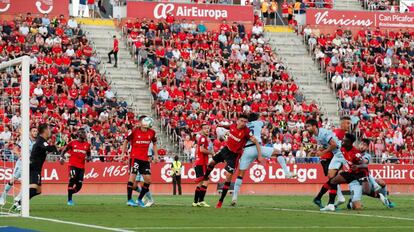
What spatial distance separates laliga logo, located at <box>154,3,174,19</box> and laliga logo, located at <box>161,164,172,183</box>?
47.9 ft

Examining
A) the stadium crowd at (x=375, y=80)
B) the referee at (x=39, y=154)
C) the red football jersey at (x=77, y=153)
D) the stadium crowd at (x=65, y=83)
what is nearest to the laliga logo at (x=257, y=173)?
the stadium crowd at (x=65, y=83)

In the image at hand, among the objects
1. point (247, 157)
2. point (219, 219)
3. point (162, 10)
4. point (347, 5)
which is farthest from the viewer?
point (347, 5)

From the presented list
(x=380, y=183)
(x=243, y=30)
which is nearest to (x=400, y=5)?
(x=243, y=30)

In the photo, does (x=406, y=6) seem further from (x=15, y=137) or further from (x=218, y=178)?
(x=15, y=137)

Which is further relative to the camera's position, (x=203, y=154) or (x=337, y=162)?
(x=203, y=154)

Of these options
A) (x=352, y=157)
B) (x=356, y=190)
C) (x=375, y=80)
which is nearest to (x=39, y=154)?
(x=352, y=157)

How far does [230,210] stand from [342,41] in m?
36.8

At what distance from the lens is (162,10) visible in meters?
57.3

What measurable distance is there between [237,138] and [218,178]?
63.7ft

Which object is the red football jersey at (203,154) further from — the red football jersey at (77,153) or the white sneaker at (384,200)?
the white sneaker at (384,200)

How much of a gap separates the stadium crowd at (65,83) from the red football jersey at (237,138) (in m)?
18.1

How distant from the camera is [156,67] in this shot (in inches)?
2050

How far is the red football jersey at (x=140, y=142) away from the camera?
26.3 meters

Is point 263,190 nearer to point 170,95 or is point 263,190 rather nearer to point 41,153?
point 170,95
